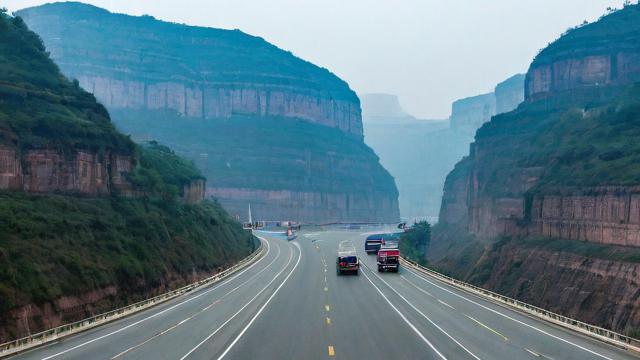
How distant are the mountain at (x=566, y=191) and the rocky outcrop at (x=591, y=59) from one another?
0.68ft

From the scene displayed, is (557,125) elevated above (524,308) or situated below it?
above

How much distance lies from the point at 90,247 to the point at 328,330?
25.9 meters

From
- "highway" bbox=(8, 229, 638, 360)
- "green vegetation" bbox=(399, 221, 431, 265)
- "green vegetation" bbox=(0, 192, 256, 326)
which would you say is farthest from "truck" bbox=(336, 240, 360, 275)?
"green vegetation" bbox=(399, 221, 431, 265)

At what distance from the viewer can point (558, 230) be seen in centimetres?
7925

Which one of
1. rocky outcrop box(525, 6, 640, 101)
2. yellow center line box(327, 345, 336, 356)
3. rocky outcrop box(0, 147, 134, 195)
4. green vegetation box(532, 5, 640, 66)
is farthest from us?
green vegetation box(532, 5, 640, 66)

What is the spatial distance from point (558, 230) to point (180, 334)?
5750cm

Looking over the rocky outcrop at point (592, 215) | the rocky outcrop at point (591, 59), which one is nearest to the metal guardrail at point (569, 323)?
the rocky outcrop at point (592, 215)

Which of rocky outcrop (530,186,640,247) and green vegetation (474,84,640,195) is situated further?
green vegetation (474,84,640,195)

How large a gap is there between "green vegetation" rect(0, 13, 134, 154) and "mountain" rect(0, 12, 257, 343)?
0.11 metres

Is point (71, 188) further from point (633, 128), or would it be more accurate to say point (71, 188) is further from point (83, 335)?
point (633, 128)

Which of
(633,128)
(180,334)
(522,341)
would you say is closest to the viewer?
(522,341)

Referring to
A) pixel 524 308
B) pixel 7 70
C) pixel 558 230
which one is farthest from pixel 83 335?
pixel 558 230

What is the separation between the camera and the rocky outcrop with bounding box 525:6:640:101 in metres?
137

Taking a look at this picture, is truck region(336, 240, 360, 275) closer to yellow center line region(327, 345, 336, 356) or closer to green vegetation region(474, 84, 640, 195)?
green vegetation region(474, 84, 640, 195)
